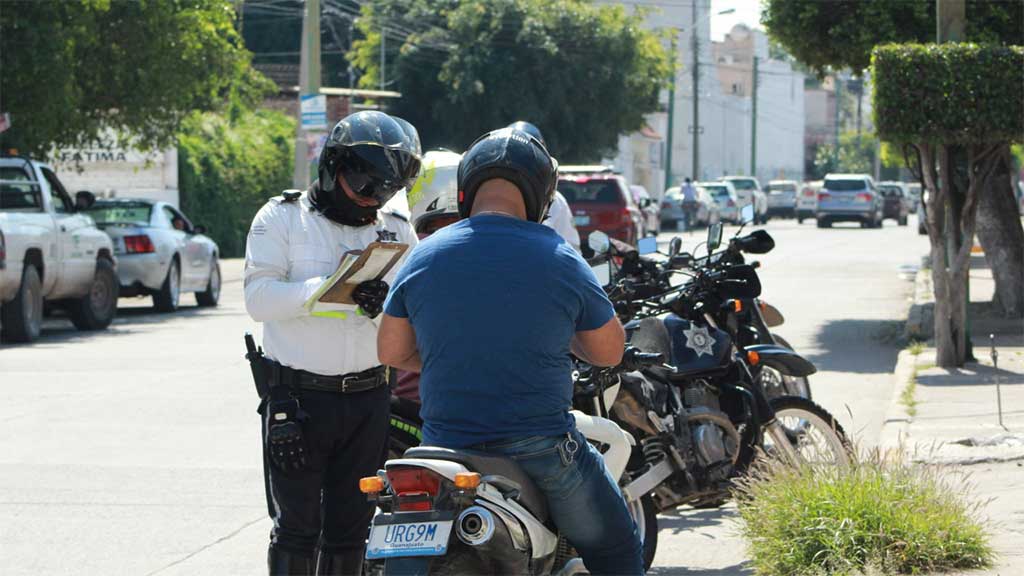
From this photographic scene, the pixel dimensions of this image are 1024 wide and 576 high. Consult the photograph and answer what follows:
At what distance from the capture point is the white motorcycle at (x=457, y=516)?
3.80 metres

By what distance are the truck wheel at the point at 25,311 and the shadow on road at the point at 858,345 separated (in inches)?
322

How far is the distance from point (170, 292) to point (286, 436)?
670 inches

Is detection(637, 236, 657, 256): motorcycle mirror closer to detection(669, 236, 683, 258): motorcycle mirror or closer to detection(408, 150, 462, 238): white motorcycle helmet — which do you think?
detection(669, 236, 683, 258): motorcycle mirror

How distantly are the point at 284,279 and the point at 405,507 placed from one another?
53.5 inches

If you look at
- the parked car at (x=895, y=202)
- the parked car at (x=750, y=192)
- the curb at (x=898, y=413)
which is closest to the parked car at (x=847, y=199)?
the parked car at (x=895, y=202)

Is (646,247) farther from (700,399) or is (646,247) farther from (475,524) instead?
(475,524)

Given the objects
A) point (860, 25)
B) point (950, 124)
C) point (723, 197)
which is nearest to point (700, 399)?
point (950, 124)

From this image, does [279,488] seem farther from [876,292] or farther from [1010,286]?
[876,292]

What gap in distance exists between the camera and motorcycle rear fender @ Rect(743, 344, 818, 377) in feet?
24.8

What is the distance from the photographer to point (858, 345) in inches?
637

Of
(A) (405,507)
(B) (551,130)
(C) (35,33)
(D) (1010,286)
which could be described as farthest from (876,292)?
(B) (551,130)

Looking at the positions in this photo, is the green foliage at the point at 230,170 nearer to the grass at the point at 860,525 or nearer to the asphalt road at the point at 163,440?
the asphalt road at the point at 163,440

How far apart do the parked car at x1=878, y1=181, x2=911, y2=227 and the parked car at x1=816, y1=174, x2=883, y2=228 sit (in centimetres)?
448

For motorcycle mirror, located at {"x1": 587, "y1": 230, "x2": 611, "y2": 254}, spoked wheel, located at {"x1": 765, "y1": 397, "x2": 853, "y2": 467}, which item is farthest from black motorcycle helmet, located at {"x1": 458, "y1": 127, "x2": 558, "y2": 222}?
motorcycle mirror, located at {"x1": 587, "y1": 230, "x2": 611, "y2": 254}
